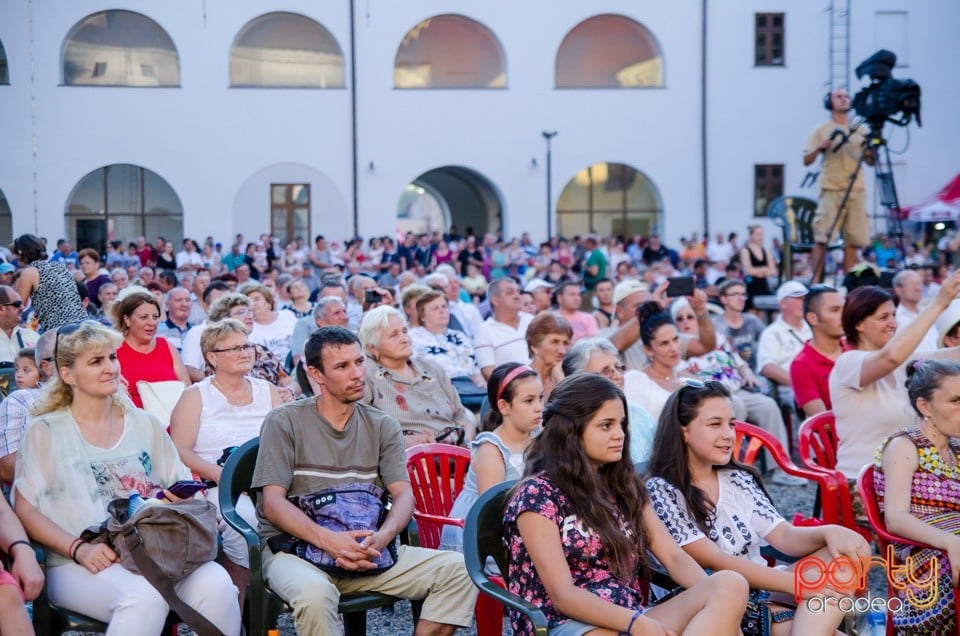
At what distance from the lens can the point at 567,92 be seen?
76.4 feet

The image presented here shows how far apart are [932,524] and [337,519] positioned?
2295 millimetres

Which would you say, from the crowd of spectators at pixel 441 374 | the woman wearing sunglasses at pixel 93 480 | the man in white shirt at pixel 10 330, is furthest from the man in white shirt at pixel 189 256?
the woman wearing sunglasses at pixel 93 480

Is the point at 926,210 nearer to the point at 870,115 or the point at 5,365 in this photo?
the point at 870,115

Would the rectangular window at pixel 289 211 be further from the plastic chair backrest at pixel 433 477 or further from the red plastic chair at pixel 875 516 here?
the red plastic chair at pixel 875 516

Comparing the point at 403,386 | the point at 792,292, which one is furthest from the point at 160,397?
the point at 792,292

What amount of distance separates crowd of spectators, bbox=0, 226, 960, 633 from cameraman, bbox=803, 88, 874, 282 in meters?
1.22

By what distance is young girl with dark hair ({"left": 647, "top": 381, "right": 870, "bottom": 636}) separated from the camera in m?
3.80

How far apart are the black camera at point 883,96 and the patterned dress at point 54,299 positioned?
25.1 feet

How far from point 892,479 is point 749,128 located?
20284 mm

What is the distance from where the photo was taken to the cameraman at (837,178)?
1095cm

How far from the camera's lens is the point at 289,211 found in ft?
74.9

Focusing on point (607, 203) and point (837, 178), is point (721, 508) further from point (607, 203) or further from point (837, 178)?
point (607, 203)

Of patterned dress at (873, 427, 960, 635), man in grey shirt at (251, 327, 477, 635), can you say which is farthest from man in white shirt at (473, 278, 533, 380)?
patterned dress at (873, 427, 960, 635)

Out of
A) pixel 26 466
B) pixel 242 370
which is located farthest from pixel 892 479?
pixel 26 466
